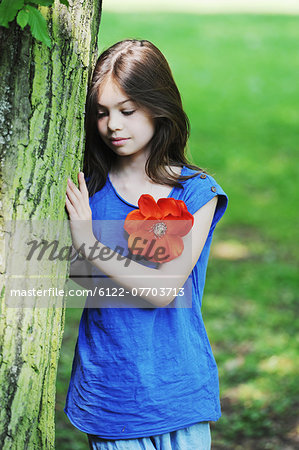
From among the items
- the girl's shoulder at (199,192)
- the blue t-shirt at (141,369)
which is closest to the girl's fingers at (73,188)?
the blue t-shirt at (141,369)

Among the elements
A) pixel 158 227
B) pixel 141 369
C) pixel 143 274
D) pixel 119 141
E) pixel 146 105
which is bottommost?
pixel 141 369

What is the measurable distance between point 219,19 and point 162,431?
13.7 meters

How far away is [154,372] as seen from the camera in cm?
198

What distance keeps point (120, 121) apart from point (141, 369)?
76 centimetres

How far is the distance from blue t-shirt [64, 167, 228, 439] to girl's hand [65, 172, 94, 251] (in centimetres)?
13

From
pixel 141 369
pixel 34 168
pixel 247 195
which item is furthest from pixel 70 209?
pixel 247 195

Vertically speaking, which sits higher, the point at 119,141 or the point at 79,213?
the point at 119,141

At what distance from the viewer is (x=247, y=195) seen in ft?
23.9

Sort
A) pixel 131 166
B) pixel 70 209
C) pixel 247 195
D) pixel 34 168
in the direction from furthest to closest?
pixel 247 195 < pixel 131 166 < pixel 70 209 < pixel 34 168

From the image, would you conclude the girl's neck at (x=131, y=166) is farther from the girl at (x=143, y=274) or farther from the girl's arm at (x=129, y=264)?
the girl's arm at (x=129, y=264)

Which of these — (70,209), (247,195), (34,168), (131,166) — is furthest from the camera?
(247,195)

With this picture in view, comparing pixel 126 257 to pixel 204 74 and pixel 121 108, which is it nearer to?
pixel 121 108

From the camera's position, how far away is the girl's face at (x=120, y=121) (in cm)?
194

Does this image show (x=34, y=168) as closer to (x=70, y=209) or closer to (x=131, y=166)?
(x=70, y=209)
